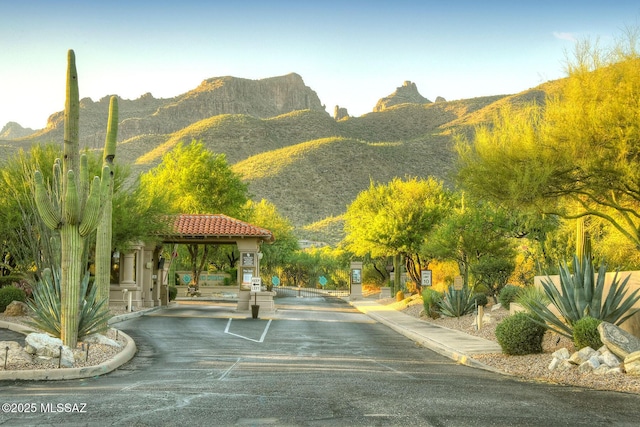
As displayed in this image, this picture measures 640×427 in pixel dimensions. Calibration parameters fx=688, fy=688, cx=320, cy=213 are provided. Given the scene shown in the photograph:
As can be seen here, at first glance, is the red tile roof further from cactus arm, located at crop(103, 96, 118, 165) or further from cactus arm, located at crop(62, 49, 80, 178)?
cactus arm, located at crop(62, 49, 80, 178)

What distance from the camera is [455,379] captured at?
1291cm

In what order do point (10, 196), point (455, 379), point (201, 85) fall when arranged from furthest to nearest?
point (201, 85)
point (10, 196)
point (455, 379)

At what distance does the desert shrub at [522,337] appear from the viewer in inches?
627

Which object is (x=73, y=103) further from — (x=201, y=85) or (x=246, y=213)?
(x=201, y=85)

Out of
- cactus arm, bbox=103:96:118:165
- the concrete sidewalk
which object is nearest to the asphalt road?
the concrete sidewalk

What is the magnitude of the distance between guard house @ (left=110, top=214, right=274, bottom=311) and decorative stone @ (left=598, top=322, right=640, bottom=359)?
24019mm

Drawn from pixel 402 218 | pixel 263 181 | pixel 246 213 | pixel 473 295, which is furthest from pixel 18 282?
pixel 263 181

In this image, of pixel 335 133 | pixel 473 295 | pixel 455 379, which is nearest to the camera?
pixel 455 379

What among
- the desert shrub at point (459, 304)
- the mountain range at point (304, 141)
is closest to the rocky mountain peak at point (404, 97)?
the mountain range at point (304, 141)

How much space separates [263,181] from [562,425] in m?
85.3

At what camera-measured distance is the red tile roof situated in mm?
36469

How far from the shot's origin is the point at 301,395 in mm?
10586

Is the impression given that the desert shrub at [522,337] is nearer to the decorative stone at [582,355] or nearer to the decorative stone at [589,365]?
the decorative stone at [582,355]

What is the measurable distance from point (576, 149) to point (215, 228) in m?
23.4
